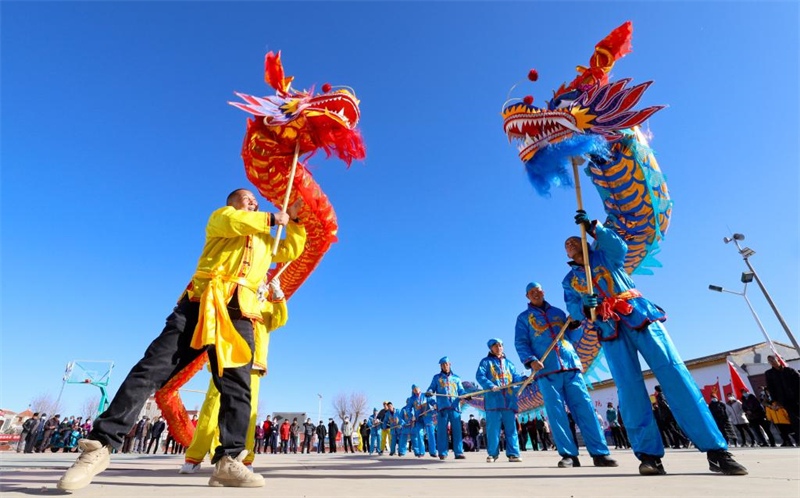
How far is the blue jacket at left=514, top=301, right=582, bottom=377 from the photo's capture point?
509cm

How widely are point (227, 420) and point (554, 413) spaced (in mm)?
3689

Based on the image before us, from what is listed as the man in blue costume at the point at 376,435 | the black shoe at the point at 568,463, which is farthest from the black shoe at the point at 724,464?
the man in blue costume at the point at 376,435

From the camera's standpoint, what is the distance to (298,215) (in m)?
3.81

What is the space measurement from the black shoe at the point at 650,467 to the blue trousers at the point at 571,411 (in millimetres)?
1167

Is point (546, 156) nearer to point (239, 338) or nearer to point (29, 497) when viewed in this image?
point (239, 338)

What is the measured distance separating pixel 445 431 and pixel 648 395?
304 inches

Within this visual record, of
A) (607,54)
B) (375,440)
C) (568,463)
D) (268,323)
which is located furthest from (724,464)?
(375,440)

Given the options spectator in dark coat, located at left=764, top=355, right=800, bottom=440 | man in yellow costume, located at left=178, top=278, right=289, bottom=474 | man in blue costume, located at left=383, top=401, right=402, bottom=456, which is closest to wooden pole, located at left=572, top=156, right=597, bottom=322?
man in yellow costume, located at left=178, top=278, right=289, bottom=474

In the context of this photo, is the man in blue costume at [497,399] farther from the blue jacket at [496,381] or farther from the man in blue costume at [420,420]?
the man in blue costume at [420,420]

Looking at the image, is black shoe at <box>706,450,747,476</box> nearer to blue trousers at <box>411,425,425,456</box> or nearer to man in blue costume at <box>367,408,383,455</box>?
blue trousers at <box>411,425,425,456</box>

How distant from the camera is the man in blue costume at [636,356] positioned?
3.08 meters

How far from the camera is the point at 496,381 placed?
26.6ft

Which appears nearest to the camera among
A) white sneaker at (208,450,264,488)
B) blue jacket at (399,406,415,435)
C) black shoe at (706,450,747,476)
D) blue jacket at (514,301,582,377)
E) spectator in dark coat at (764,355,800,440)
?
white sneaker at (208,450,264,488)

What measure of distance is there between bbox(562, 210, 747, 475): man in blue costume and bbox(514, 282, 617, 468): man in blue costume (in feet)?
3.48
